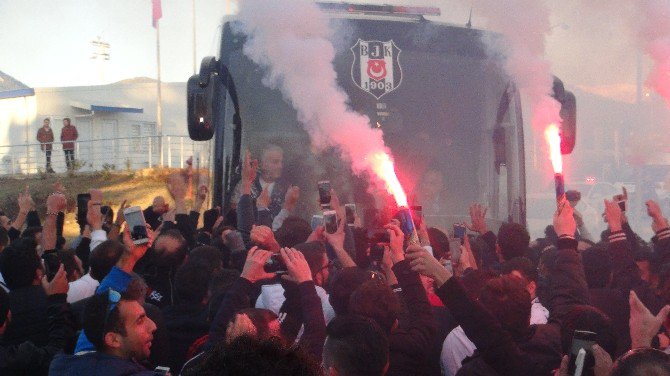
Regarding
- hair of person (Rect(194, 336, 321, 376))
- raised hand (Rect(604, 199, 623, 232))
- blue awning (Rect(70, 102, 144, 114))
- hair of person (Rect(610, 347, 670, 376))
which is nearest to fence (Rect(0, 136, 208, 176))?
blue awning (Rect(70, 102, 144, 114))

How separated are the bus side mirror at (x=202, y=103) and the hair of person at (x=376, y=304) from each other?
10.8 ft

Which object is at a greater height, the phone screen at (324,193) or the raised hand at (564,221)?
the phone screen at (324,193)

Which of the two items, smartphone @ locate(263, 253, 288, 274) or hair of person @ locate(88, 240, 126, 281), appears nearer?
smartphone @ locate(263, 253, 288, 274)

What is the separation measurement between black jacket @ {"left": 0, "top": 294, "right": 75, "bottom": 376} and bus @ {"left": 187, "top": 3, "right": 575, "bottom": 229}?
2708 mm

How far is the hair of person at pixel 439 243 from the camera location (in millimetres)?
5618

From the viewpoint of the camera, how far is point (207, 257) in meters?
4.70

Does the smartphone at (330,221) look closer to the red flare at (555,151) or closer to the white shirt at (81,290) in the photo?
the red flare at (555,151)

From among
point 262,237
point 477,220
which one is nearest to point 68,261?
point 262,237

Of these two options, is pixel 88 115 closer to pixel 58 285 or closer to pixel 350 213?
pixel 350 213

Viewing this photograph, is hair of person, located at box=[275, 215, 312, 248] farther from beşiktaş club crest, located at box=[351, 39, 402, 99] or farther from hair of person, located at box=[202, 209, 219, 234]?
hair of person, located at box=[202, 209, 219, 234]

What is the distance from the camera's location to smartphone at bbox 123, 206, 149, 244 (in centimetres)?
485

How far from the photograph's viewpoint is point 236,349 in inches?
60.9

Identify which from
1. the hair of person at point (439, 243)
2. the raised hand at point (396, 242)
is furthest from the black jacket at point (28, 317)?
the hair of person at point (439, 243)

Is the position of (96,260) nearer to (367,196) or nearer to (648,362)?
(367,196)
